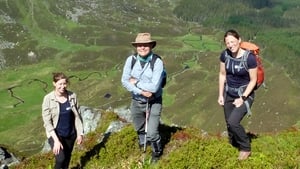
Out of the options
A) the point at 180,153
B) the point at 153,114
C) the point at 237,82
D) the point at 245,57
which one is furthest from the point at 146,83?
the point at 245,57

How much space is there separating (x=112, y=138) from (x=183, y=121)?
173861 mm

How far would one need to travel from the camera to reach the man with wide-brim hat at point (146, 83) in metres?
15.2

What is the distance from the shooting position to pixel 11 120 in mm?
185625

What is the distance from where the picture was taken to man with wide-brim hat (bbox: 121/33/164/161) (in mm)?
15156

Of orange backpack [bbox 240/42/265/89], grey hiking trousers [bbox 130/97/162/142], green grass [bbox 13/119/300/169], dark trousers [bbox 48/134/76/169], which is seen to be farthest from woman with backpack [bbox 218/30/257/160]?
dark trousers [bbox 48/134/76/169]

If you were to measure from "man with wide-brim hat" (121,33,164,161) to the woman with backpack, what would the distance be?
88.2 inches

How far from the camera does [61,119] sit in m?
15.4

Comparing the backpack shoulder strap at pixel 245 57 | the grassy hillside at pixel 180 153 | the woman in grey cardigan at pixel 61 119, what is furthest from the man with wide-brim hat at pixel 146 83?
the backpack shoulder strap at pixel 245 57

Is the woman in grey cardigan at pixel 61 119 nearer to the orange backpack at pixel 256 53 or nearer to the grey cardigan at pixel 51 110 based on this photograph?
the grey cardigan at pixel 51 110

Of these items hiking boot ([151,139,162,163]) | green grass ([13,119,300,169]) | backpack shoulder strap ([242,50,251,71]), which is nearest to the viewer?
backpack shoulder strap ([242,50,251,71])

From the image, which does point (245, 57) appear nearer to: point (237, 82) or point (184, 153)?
point (237, 82)

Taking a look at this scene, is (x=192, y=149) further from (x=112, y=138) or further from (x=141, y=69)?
(x=112, y=138)

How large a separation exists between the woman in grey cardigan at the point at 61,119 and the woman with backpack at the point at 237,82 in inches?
202

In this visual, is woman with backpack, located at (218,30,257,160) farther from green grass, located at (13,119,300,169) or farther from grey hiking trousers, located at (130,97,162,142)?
grey hiking trousers, located at (130,97,162,142)
